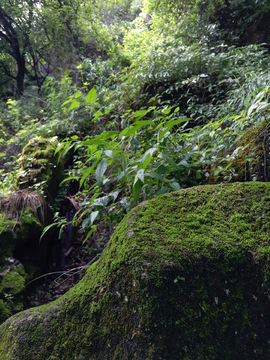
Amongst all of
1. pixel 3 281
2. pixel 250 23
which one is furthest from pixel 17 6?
pixel 3 281

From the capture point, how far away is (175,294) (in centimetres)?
95

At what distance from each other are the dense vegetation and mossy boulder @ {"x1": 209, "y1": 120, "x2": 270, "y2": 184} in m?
0.03

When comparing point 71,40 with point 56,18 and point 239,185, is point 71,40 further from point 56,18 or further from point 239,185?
point 239,185

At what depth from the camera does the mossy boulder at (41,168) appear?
351 cm

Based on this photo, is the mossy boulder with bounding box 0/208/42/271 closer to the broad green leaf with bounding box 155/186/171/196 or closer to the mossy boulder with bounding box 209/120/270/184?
the broad green leaf with bounding box 155/186/171/196

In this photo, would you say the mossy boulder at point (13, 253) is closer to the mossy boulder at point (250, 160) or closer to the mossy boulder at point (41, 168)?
the mossy boulder at point (41, 168)

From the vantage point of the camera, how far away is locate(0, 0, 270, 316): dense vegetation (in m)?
1.71

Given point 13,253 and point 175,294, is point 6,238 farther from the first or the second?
point 175,294

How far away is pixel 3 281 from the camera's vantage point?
94.6 inches

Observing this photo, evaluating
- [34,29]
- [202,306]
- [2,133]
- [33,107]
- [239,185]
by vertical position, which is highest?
[34,29]

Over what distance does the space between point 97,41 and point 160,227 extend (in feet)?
30.7

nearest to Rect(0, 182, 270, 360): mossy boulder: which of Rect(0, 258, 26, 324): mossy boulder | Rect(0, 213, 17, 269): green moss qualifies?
Rect(0, 258, 26, 324): mossy boulder

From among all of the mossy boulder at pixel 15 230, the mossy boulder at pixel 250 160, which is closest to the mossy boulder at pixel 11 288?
the mossy boulder at pixel 15 230

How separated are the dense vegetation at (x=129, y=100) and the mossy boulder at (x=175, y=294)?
35cm
